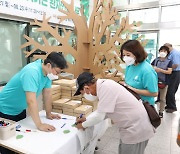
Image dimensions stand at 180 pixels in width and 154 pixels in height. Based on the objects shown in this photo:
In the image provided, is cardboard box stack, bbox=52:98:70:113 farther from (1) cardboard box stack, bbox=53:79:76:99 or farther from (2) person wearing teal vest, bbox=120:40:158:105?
(2) person wearing teal vest, bbox=120:40:158:105

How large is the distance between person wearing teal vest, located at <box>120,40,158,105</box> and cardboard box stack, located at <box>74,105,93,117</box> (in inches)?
20.1

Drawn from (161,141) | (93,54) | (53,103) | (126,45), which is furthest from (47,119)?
(161,141)

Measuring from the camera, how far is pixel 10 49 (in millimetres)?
3020

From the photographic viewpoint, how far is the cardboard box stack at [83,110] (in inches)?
67.7

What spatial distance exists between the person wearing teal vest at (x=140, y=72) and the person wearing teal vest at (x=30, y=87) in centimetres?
60

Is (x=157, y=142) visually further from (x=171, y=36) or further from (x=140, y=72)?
(x=171, y=36)

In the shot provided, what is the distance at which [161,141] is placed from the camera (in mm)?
2463

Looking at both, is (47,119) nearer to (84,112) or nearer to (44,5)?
(84,112)

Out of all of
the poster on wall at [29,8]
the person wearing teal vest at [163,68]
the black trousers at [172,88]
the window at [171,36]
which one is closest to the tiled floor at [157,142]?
the person wearing teal vest at [163,68]

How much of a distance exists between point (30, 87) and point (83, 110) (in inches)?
25.0

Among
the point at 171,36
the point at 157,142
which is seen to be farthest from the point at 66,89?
the point at 171,36

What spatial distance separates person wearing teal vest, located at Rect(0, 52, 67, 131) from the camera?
1.30 metres

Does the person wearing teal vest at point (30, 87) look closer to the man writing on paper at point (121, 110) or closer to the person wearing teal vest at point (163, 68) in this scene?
the man writing on paper at point (121, 110)

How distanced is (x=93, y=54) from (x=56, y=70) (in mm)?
1185
